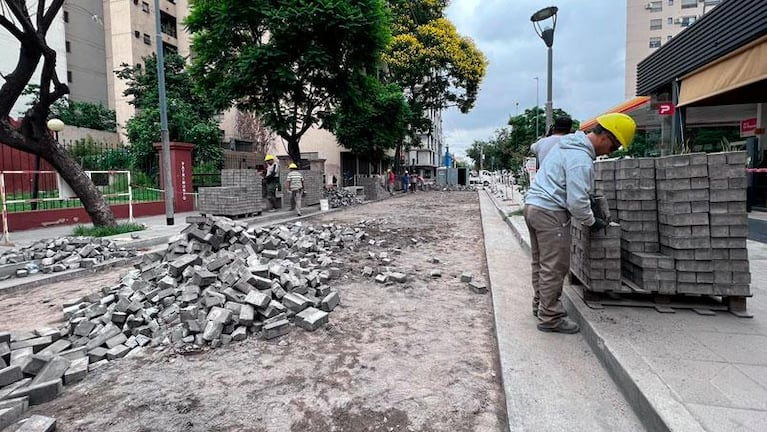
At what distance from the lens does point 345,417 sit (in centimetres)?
250

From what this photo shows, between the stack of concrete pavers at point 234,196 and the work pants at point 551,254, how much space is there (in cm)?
1088

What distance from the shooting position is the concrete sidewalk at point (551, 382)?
2342 mm

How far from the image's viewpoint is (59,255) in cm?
682

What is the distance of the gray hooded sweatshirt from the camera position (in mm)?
3230

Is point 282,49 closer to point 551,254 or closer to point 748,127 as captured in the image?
point 551,254

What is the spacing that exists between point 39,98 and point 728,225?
11729 mm

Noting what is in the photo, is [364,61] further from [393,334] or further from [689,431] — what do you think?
[689,431]

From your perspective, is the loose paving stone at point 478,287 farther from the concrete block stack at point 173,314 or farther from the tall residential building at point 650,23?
the tall residential building at point 650,23

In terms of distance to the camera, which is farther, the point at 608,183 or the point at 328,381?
the point at 608,183

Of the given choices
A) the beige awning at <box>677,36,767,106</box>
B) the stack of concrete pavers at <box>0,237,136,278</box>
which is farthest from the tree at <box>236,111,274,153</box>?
the beige awning at <box>677,36,767,106</box>

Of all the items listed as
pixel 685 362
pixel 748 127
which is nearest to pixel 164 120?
pixel 685 362

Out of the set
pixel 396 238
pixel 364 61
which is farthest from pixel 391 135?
pixel 396 238

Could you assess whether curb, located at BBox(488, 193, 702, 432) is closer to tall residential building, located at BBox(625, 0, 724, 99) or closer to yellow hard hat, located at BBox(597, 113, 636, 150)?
yellow hard hat, located at BBox(597, 113, 636, 150)

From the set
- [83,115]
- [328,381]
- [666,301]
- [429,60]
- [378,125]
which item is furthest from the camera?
[83,115]
